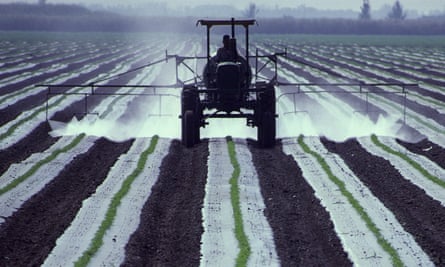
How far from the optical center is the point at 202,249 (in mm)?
11492

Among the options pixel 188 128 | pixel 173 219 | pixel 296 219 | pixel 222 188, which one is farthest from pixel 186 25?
pixel 296 219

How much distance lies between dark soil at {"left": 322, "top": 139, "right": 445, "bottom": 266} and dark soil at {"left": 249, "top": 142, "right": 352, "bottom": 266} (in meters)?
0.93

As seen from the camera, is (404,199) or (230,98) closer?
(404,199)

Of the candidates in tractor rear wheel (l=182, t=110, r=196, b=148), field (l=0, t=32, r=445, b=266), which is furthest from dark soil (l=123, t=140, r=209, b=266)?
tractor rear wheel (l=182, t=110, r=196, b=148)

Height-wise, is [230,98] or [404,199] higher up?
[230,98]

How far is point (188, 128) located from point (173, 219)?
6197mm

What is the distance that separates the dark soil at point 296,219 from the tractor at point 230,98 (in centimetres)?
168

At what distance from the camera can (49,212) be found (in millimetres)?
13477

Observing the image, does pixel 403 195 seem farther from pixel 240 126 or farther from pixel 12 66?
pixel 12 66

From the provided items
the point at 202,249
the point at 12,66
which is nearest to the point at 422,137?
the point at 202,249

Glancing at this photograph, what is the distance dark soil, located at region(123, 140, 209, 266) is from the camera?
36.8ft

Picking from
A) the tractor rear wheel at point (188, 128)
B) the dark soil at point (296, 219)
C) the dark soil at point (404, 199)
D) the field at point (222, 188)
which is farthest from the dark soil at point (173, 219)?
the dark soil at point (404, 199)

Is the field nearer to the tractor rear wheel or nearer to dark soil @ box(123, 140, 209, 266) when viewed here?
dark soil @ box(123, 140, 209, 266)

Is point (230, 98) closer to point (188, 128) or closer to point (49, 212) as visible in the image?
point (188, 128)
